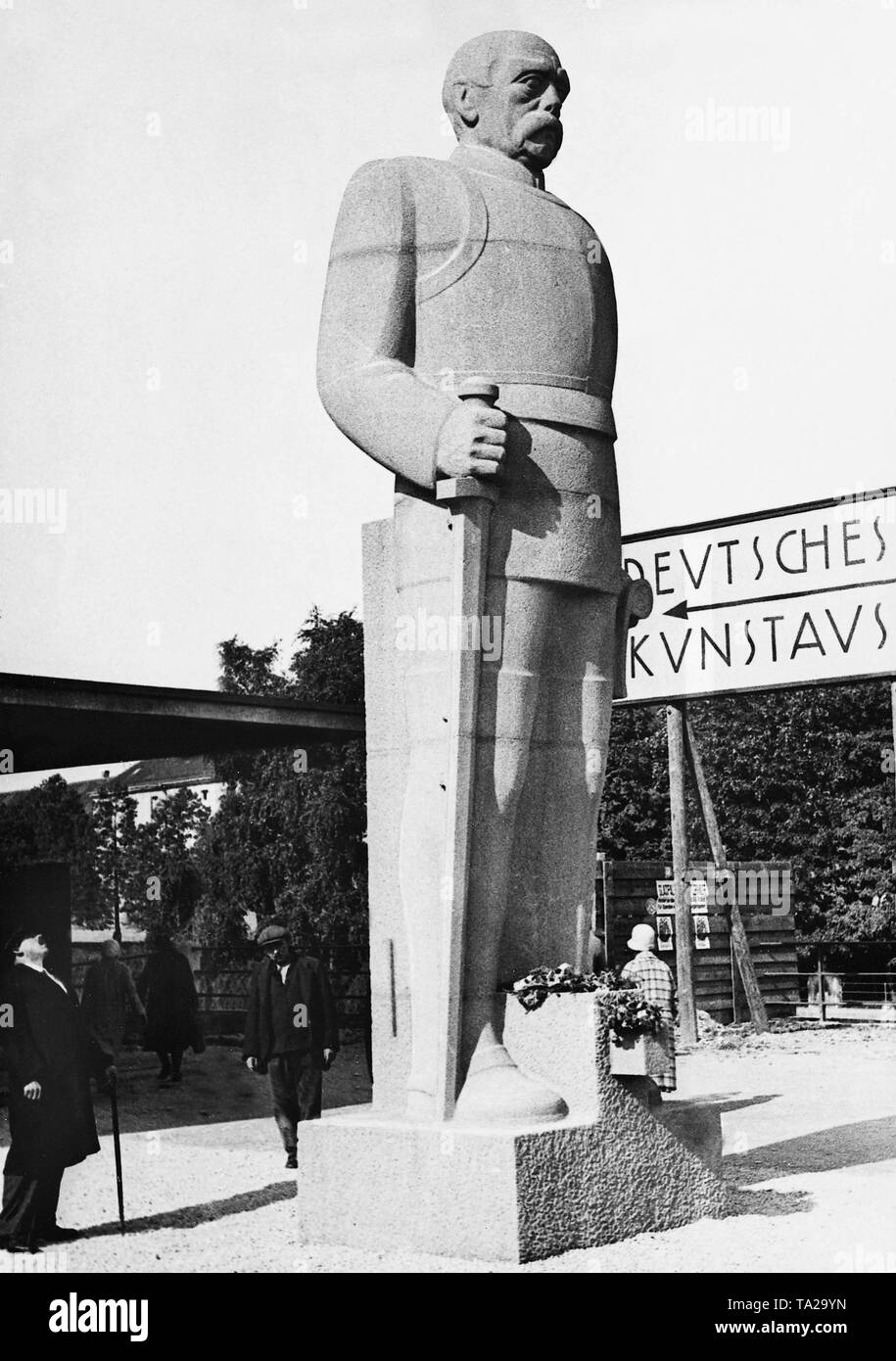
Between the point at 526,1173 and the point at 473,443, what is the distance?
9.41 feet

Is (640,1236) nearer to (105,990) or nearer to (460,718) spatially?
(460,718)

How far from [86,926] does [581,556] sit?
37971 mm

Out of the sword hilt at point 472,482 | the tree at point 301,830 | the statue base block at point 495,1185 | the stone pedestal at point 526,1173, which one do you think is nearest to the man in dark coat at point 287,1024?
the stone pedestal at point 526,1173

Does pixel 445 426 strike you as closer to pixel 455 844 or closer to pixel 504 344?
pixel 504 344

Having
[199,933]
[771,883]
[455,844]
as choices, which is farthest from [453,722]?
[199,933]

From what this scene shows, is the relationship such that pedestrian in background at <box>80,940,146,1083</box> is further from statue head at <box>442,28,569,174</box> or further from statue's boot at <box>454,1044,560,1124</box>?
statue head at <box>442,28,569,174</box>

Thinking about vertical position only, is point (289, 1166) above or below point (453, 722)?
below

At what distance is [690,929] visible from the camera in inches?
830

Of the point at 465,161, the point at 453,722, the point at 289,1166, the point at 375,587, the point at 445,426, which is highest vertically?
the point at 465,161

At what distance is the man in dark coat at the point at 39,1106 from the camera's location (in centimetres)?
743

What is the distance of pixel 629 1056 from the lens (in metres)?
7.03

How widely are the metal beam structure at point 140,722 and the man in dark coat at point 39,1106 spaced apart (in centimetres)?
528

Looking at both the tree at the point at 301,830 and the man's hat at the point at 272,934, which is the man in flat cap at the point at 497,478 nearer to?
the man's hat at the point at 272,934

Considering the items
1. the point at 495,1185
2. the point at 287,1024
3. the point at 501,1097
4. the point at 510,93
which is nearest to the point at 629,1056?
the point at 501,1097
